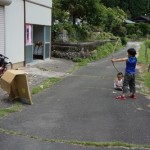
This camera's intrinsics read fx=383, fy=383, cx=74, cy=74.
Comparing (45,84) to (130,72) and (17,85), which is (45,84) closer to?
(17,85)

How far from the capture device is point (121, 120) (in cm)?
856

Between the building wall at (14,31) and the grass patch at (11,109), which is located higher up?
the building wall at (14,31)

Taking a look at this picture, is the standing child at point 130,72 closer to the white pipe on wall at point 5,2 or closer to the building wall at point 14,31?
the white pipe on wall at point 5,2

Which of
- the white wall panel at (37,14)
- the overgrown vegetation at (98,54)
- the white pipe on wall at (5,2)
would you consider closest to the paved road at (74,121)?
the white pipe on wall at (5,2)

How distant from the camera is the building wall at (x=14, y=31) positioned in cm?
1597

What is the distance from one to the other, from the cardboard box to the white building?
527 centimetres

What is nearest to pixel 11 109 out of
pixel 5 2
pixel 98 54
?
pixel 5 2

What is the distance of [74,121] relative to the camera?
329 inches

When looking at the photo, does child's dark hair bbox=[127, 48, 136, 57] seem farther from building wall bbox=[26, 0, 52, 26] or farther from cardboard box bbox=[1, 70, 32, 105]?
building wall bbox=[26, 0, 52, 26]

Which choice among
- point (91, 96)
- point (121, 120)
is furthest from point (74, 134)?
point (91, 96)

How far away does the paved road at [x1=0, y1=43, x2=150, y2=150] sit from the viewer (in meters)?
6.95

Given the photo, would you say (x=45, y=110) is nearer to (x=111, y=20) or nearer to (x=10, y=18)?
(x=10, y=18)

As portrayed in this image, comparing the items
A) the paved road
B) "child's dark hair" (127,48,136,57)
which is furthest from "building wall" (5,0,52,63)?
"child's dark hair" (127,48,136,57)

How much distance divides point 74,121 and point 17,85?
2564 millimetres
